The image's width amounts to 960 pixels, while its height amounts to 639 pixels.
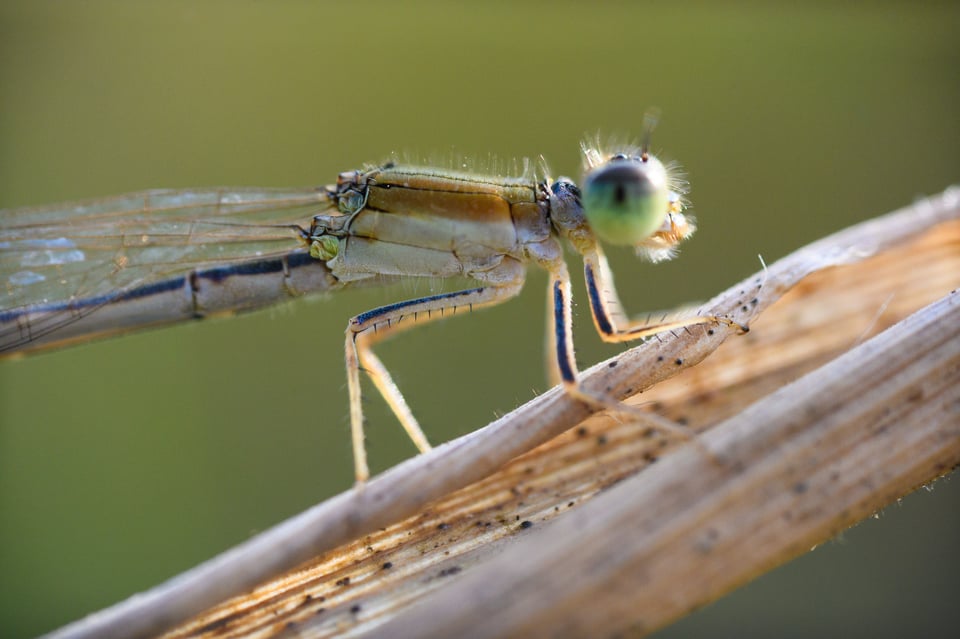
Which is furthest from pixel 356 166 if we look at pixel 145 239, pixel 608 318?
pixel 608 318

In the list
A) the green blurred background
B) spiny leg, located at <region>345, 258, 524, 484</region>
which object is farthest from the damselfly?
the green blurred background

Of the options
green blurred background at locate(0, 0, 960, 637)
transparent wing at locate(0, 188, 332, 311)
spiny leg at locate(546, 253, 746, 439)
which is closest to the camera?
spiny leg at locate(546, 253, 746, 439)

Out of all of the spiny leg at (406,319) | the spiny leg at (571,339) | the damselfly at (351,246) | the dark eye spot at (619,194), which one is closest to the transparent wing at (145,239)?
the damselfly at (351,246)

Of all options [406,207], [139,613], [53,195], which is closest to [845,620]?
[406,207]

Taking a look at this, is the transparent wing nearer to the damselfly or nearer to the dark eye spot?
the damselfly

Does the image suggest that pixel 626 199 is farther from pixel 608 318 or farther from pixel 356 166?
pixel 356 166
